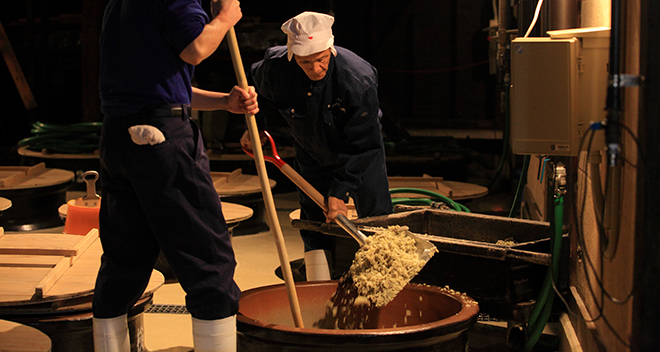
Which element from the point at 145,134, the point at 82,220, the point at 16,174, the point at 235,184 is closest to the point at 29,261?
the point at 82,220

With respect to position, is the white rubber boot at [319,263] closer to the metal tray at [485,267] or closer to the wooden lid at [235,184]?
the metal tray at [485,267]

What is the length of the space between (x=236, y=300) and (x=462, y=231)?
1615 millimetres

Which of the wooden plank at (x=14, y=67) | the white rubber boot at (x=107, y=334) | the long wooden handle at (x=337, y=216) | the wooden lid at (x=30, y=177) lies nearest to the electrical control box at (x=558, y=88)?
the long wooden handle at (x=337, y=216)

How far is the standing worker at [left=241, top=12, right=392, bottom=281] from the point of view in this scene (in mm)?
2793

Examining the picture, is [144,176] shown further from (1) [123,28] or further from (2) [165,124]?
(1) [123,28]

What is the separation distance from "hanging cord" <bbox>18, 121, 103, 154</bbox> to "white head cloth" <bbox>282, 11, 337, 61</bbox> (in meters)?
4.91

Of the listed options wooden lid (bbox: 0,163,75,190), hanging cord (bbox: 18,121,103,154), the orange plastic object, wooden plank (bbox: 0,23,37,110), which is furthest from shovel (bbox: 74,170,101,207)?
wooden plank (bbox: 0,23,37,110)

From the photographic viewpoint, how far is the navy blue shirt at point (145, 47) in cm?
187

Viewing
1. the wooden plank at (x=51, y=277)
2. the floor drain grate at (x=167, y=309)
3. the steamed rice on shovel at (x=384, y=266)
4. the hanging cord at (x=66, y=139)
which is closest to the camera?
the steamed rice on shovel at (x=384, y=266)

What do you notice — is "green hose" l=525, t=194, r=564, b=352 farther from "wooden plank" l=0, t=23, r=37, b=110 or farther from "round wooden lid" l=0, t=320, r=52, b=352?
"wooden plank" l=0, t=23, r=37, b=110

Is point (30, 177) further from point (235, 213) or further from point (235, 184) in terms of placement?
point (235, 213)

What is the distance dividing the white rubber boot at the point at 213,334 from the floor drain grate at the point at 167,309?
1457mm

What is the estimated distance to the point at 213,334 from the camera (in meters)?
1.95

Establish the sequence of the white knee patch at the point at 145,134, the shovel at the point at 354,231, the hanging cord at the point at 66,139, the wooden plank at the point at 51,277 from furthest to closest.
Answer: the hanging cord at the point at 66,139, the shovel at the point at 354,231, the wooden plank at the point at 51,277, the white knee patch at the point at 145,134
